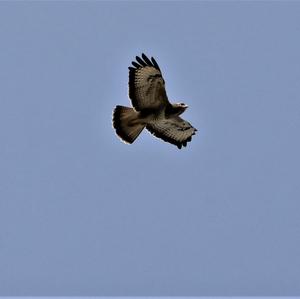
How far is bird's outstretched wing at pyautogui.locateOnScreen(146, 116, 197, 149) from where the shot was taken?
20.0m

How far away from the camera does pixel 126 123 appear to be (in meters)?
19.5

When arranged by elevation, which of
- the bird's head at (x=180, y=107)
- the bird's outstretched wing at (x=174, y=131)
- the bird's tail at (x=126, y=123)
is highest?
the bird's outstretched wing at (x=174, y=131)

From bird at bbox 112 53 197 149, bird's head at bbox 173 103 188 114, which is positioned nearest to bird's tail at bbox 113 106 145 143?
bird at bbox 112 53 197 149

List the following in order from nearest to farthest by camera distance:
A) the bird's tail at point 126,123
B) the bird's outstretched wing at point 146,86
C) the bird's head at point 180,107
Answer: the bird's outstretched wing at point 146,86 < the bird's head at point 180,107 < the bird's tail at point 126,123

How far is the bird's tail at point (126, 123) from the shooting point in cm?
1944

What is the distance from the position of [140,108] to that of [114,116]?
1.63ft

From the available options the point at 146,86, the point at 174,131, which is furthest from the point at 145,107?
A: the point at 174,131

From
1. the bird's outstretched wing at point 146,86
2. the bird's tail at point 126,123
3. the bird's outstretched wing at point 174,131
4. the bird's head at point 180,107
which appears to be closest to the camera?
the bird's outstretched wing at point 146,86

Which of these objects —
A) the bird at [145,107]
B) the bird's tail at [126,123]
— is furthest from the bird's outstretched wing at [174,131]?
the bird's tail at [126,123]

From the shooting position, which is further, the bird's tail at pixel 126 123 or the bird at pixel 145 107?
the bird's tail at pixel 126 123

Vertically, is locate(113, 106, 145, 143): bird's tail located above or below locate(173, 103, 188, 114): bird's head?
below

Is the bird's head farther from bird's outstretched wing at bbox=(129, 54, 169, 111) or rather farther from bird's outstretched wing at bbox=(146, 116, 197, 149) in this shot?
bird's outstretched wing at bbox=(146, 116, 197, 149)

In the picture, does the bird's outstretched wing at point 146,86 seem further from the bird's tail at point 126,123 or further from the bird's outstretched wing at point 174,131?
the bird's outstretched wing at point 174,131

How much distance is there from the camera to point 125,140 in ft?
63.9
